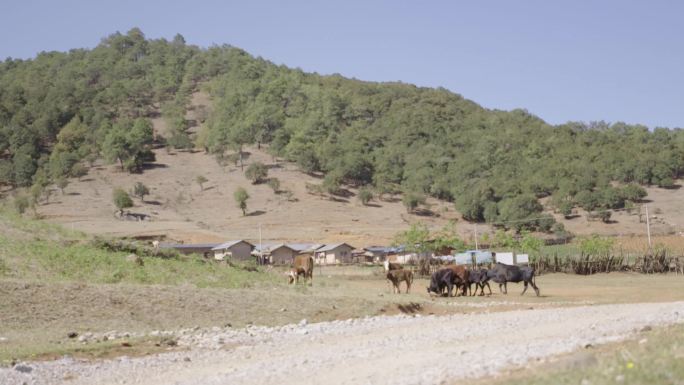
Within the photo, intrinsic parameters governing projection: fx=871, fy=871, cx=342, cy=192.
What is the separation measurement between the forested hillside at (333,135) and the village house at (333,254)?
26450mm

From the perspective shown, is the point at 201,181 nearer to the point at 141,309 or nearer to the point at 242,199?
the point at 242,199

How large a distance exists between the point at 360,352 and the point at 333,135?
140 meters

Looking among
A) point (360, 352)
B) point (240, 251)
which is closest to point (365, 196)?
point (240, 251)

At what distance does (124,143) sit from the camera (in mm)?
122625

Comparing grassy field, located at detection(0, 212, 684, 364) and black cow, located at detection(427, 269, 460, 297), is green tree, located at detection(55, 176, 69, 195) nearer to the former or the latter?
→ grassy field, located at detection(0, 212, 684, 364)

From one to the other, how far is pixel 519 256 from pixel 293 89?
121201mm

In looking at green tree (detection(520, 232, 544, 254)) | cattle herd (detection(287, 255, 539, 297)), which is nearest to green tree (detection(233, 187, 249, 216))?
green tree (detection(520, 232, 544, 254))

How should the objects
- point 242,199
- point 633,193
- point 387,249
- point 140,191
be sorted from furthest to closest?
1. point 633,193
2. point 140,191
3. point 242,199
4. point 387,249

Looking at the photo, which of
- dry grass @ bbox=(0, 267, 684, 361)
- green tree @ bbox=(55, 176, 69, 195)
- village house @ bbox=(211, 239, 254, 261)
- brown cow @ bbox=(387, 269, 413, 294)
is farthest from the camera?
green tree @ bbox=(55, 176, 69, 195)

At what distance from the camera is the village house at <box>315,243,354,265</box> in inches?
2985

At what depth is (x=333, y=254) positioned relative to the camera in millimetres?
76438

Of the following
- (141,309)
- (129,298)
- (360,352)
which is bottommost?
(360,352)

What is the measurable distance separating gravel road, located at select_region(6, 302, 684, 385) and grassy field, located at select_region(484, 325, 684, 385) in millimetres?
699

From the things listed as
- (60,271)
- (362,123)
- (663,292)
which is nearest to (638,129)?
(362,123)
